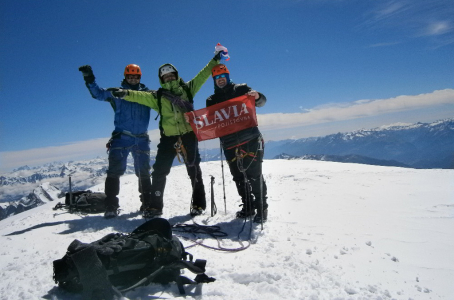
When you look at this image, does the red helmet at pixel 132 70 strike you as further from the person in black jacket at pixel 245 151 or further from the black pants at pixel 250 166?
the black pants at pixel 250 166

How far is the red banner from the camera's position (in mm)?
5922

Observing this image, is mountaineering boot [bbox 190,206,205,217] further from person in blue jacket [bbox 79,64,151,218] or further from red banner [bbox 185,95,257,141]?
red banner [bbox 185,95,257,141]

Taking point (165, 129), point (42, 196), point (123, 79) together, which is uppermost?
point (123, 79)

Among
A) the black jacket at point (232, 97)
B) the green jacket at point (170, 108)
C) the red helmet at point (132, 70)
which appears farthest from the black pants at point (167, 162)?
the red helmet at point (132, 70)

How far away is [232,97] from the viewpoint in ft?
20.4

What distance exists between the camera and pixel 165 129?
21.2 ft

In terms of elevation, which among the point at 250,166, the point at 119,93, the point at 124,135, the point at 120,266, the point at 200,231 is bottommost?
the point at 200,231

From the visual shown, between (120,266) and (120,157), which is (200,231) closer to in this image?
(120,266)

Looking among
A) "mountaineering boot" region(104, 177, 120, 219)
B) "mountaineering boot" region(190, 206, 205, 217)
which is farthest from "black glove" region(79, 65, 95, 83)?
"mountaineering boot" region(190, 206, 205, 217)

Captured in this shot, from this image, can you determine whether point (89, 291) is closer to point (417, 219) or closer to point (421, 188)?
point (417, 219)

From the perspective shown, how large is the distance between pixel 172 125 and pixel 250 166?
225 cm

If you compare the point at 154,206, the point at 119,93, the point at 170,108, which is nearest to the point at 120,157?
the point at 154,206

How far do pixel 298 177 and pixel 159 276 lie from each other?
9.47 metres

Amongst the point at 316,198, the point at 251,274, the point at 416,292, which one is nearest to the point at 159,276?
the point at 251,274
